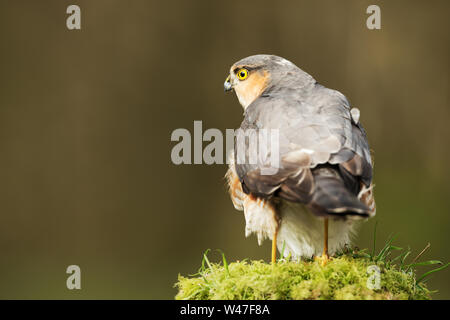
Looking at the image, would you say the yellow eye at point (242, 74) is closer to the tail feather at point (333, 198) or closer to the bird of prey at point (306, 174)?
the bird of prey at point (306, 174)

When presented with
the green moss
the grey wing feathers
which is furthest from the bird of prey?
the green moss

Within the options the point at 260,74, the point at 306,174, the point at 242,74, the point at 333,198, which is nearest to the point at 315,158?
the point at 306,174

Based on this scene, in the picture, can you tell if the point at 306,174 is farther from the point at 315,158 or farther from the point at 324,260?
the point at 324,260

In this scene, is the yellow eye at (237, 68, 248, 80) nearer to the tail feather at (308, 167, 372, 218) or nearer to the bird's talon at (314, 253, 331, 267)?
the tail feather at (308, 167, 372, 218)

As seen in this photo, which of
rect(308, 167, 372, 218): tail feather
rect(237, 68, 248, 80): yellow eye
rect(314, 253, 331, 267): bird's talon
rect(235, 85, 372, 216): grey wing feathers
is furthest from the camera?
rect(237, 68, 248, 80): yellow eye

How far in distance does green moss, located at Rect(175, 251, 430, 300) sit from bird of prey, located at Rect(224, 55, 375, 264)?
0.18 meters

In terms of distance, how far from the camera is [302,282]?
2021 mm

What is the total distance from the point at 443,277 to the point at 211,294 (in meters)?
4.54

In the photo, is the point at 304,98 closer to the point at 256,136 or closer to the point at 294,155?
the point at 256,136

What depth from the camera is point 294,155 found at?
213cm

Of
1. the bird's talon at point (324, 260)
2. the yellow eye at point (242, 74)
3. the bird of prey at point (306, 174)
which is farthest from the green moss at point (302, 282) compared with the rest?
the yellow eye at point (242, 74)

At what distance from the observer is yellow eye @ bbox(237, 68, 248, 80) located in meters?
3.24

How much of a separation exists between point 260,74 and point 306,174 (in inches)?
52.6

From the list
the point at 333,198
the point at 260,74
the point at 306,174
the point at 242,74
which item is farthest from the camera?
the point at 242,74
